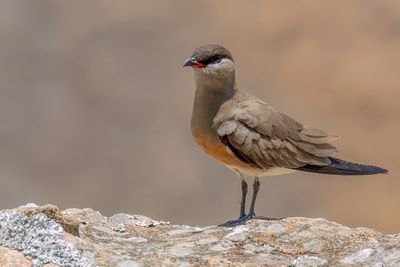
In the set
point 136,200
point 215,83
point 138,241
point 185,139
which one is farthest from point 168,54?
point 138,241

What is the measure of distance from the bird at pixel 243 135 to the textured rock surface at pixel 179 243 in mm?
1163

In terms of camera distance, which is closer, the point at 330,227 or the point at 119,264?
the point at 119,264

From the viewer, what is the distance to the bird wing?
333 inches

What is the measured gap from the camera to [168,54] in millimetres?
Result: 24312

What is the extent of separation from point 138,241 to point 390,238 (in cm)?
165

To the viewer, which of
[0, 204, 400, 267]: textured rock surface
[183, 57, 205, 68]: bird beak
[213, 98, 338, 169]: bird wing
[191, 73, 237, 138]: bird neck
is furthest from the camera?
[191, 73, 237, 138]: bird neck

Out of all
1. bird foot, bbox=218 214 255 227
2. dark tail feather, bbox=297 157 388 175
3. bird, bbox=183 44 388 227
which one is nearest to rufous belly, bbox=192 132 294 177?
bird, bbox=183 44 388 227

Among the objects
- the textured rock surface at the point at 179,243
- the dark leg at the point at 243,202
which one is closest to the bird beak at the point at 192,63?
the dark leg at the point at 243,202

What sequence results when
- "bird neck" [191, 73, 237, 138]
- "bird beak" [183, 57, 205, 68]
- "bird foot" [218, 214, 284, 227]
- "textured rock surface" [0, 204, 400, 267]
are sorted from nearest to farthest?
1. "textured rock surface" [0, 204, 400, 267]
2. "bird foot" [218, 214, 284, 227]
3. "bird beak" [183, 57, 205, 68]
4. "bird neck" [191, 73, 237, 138]

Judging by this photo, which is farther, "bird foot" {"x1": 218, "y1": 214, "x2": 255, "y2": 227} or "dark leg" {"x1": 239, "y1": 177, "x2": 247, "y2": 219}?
"dark leg" {"x1": 239, "y1": 177, "x2": 247, "y2": 219}

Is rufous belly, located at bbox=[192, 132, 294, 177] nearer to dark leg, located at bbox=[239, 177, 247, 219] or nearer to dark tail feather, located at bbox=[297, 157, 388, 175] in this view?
dark leg, located at bbox=[239, 177, 247, 219]

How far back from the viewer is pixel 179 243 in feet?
22.4

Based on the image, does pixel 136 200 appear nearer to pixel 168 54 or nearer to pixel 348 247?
pixel 168 54

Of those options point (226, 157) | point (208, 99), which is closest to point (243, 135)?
point (226, 157)
